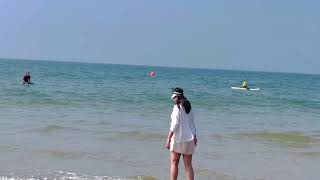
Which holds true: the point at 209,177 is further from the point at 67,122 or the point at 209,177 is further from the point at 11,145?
the point at 67,122

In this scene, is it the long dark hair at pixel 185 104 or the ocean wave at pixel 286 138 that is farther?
the ocean wave at pixel 286 138

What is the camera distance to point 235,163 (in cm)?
1062

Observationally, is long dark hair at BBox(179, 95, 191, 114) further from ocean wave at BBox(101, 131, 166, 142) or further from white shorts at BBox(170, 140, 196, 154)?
ocean wave at BBox(101, 131, 166, 142)

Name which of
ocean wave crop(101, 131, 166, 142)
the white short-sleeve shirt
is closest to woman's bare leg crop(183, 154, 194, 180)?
the white short-sleeve shirt

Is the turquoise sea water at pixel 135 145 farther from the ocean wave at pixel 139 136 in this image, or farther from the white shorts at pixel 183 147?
the white shorts at pixel 183 147

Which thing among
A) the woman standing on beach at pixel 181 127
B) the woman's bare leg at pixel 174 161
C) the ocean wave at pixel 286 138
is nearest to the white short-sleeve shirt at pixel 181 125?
the woman standing on beach at pixel 181 127

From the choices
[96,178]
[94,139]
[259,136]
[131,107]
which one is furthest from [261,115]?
[96,178]

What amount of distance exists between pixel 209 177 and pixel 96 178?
6.61ft

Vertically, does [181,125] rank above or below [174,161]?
above

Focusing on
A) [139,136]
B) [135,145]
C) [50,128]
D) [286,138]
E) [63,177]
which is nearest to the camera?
[63,177]

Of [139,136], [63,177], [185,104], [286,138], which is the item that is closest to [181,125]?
[185,104]

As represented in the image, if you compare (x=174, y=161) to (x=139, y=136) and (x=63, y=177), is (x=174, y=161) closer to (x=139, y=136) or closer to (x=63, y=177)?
(x=63, y=177)

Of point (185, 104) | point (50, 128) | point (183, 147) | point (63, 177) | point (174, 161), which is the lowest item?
point (50, 128)

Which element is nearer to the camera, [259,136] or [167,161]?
[167,161]
